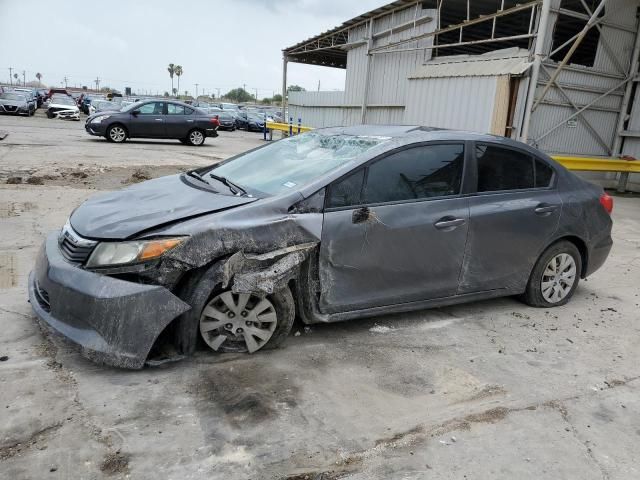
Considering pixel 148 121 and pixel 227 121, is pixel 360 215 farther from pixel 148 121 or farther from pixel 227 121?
pixel 227 121

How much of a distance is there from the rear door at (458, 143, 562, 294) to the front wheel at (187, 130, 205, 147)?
1650 centimetres

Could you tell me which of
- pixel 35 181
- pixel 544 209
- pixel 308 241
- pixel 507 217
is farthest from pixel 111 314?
pixel 35 181

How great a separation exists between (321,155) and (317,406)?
1.89m

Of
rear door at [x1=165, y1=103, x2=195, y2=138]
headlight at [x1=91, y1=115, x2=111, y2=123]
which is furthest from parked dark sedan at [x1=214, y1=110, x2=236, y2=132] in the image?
headlight at [x1=91, y1=115, x2=111, y2=123]

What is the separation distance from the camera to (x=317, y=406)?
9.85 ft

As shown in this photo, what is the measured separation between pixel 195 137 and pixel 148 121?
1846mm

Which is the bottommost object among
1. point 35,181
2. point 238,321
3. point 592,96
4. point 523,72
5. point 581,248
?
point 35,181

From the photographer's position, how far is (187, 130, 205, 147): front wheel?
19.3 meters

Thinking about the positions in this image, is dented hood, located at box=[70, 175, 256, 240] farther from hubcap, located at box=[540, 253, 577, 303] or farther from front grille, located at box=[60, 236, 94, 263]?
hubcap, located at box=[540, 253, 577, 303]

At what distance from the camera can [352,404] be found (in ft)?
10.00

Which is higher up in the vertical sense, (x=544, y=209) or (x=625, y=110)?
(x=625, y=110)

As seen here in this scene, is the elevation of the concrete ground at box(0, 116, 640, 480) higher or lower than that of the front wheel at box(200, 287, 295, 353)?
lower

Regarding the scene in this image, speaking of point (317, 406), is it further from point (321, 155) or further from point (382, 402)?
point (321, 155)

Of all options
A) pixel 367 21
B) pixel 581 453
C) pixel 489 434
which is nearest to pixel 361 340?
pixel 489 434
